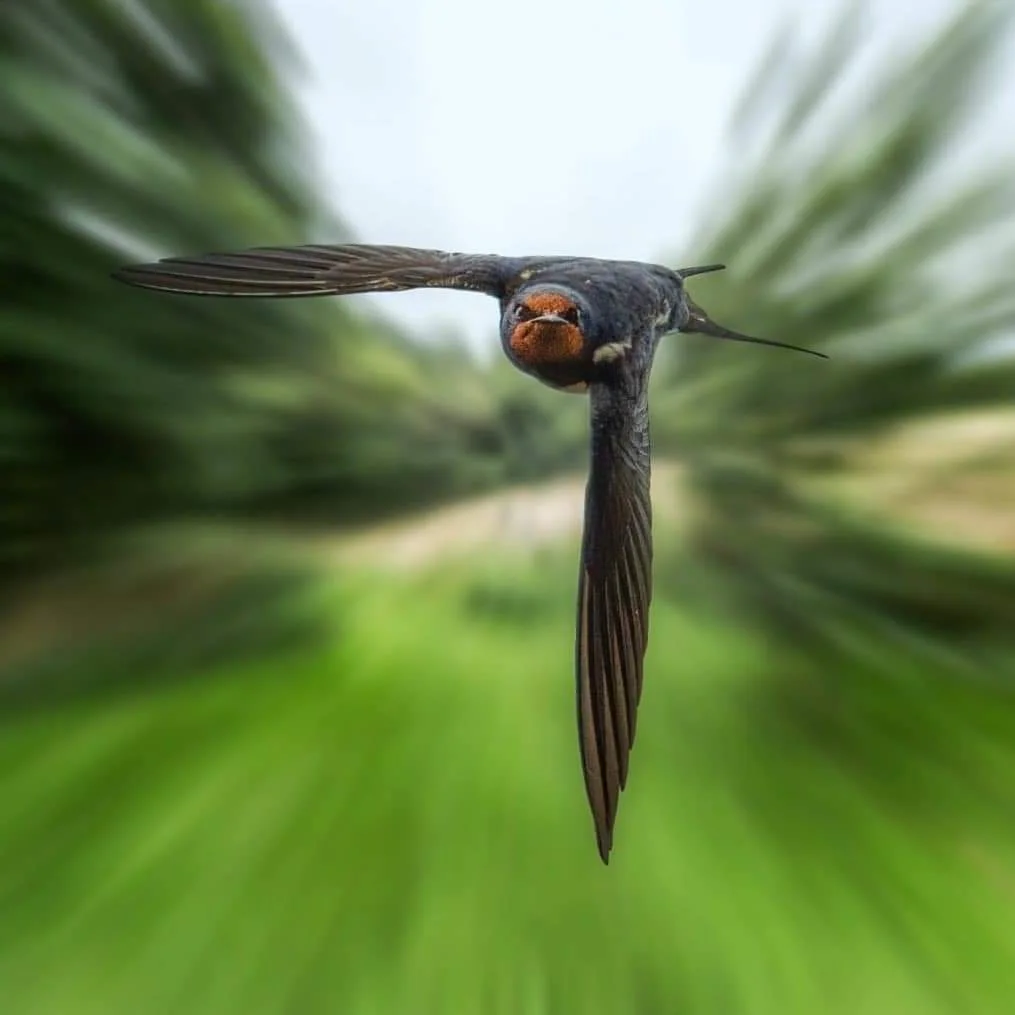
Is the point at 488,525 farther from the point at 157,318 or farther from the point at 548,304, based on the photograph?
the point at 548,304

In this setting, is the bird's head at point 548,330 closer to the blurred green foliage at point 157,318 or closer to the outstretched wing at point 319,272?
the outstretched wing at point 319,272

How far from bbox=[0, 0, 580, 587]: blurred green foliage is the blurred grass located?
0.39 ft

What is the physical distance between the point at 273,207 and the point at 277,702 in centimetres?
34

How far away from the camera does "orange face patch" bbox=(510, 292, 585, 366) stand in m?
0.26

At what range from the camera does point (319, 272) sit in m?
0.31

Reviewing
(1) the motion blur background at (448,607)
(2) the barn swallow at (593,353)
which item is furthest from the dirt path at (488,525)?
(2) the barn swallow at (593,353)

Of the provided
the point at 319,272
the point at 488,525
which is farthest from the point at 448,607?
the point at 319,272

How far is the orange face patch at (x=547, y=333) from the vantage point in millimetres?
263

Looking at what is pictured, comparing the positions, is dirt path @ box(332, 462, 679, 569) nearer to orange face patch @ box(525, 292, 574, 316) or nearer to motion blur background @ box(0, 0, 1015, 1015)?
motion blur background @ box(0, 0, 1015, 1015)

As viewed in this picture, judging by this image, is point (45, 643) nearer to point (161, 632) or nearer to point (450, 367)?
point (161, 632)

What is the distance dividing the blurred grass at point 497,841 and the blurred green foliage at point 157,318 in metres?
0.12

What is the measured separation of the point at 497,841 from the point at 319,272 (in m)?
0.30

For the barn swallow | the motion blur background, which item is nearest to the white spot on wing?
the barn swallow

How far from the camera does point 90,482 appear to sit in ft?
1.65
